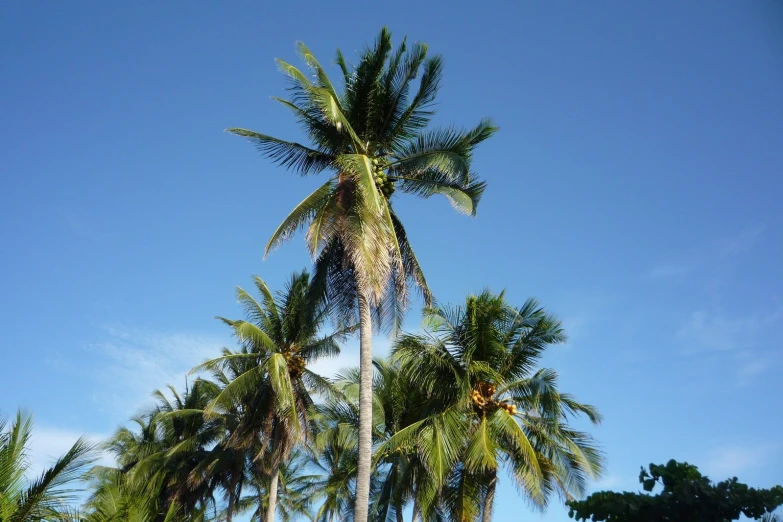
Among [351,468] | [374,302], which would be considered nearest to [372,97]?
[374,302]

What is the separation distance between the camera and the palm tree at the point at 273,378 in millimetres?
24328

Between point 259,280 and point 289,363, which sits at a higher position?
point 259,280

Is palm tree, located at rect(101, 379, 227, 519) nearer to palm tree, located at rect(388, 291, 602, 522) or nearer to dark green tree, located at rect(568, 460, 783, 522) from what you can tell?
palm tree, located at rect(388, 291, 602, 522)

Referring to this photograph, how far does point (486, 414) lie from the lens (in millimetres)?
20172

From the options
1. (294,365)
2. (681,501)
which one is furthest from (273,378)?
(681,501)

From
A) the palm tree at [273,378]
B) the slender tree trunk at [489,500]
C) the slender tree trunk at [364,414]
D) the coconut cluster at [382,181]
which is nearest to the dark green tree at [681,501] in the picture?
the slender tree trunk at [364,414]

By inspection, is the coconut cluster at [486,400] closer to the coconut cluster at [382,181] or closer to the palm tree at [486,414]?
the palm tree at [486,414]

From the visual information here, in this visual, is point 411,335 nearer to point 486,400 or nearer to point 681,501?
point 486,400

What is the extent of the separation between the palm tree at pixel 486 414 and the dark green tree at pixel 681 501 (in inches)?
267

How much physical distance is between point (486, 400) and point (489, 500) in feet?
8.67

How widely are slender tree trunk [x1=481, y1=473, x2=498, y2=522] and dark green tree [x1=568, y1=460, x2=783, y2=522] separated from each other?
7.72 meters

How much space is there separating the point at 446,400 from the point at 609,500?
9.20m

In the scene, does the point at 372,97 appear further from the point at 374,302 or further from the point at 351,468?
the point at 351,468

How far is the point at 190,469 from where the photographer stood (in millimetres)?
31703
